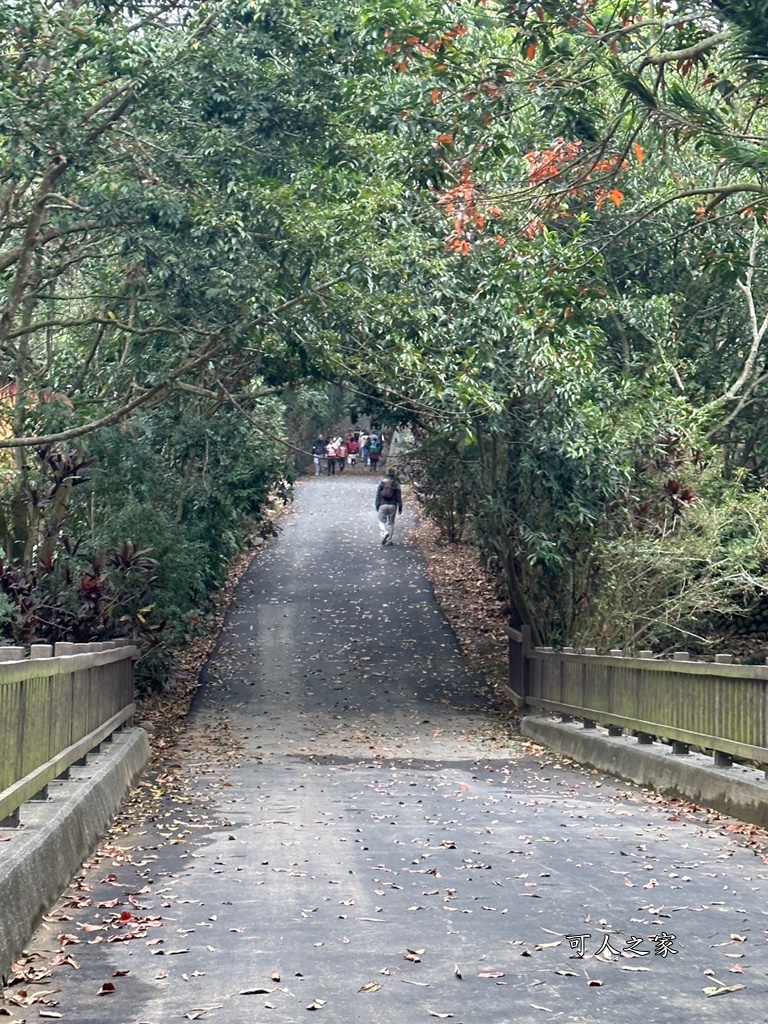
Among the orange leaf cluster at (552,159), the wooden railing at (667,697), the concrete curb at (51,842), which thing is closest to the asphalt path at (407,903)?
the concrete curb at (51,842)

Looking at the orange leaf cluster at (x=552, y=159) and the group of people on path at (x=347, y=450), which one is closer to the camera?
the orange leaf cluster at (x=552, y=159)

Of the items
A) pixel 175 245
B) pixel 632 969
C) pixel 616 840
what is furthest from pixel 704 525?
pixel 632 969

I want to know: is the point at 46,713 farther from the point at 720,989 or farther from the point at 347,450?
the point at 347,450

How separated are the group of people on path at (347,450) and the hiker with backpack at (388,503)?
1861cm

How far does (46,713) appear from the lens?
8602 mm

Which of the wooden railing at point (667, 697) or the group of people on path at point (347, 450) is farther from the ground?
the group of people on path at point (347, 450)

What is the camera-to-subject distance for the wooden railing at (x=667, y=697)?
425 inches

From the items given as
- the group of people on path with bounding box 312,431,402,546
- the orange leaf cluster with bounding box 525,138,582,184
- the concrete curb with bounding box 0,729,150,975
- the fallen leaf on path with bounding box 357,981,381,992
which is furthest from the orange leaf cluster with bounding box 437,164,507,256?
the group of people on path with bounding box 312,431,402,546

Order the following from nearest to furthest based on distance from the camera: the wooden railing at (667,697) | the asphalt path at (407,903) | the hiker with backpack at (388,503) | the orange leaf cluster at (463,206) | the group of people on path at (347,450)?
the asphalt path at (407,903)
the wooden railing at (667,697)
the orange leaf cluster at (463,206)
the hiker with backpack at (388,503)
the group of people on path at (347,450)

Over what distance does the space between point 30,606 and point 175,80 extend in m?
6.54

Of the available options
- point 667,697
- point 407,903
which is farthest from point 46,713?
point 667,697

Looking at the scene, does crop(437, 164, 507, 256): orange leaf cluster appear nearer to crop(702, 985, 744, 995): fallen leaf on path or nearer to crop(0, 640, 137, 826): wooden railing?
crop(0, 640, 137, 826): wooden railing

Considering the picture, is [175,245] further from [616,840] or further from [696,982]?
[696,982]

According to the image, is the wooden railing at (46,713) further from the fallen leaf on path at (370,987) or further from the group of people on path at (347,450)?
the group of people on path at (347,450)
